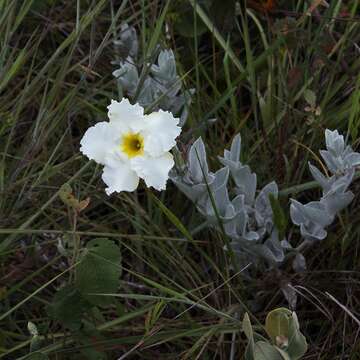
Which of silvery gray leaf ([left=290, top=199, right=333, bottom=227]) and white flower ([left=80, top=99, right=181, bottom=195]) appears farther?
silvery gray leaf ([left=290, top=199, right=333, bottom=227])

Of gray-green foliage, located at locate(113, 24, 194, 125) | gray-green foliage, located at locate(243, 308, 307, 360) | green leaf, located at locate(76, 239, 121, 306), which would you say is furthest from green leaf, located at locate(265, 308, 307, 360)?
gray-green foliage, located at locate(113, 24, 194, 125)

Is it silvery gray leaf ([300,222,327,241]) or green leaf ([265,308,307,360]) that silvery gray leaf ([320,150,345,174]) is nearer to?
silvery gray leaf ([300,222,327,241])

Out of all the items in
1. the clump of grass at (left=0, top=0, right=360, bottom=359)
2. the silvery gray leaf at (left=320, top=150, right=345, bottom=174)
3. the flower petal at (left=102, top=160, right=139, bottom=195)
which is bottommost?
the clump of grass at (left=0, top=0, right=360, bottom=359)

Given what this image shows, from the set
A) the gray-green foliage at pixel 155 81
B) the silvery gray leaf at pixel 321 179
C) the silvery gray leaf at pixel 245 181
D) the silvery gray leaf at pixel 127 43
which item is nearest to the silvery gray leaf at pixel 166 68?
the gray-green foliage at pixel 155 81

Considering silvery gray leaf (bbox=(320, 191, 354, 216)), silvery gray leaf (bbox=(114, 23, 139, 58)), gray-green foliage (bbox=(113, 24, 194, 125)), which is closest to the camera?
silvery gray leaf (bbox=(320, 191, 354, 216))

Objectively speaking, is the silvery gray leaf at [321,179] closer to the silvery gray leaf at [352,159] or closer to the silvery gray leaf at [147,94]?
the silvery gray leaf at [352,159]

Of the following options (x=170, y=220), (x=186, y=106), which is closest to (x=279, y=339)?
(x=170, y=220)

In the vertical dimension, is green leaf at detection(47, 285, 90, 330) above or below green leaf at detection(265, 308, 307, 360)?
below
